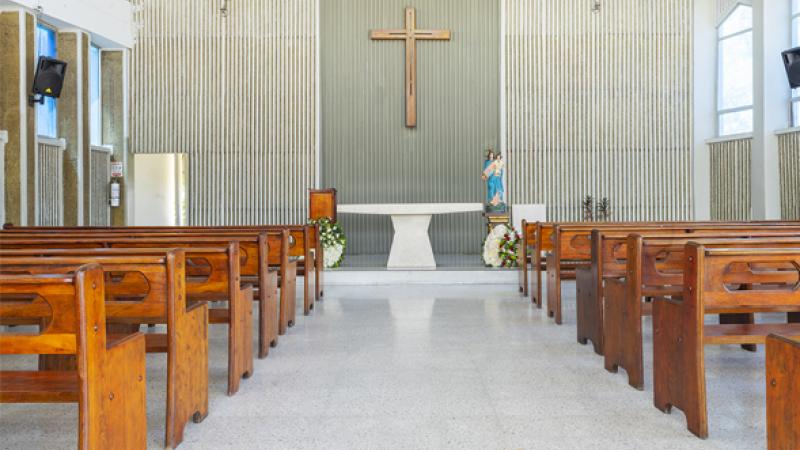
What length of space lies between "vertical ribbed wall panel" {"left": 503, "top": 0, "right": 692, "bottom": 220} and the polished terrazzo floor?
6.94 metres

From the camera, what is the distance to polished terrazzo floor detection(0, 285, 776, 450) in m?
2.76

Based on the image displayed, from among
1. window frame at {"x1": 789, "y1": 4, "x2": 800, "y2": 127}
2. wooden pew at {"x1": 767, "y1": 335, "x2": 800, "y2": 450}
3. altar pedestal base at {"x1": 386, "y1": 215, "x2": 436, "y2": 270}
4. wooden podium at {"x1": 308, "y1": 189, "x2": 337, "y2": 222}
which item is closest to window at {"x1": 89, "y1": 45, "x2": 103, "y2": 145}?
wooden podium at {"x1": 308, "y1": 189, "x2": 337, "y2": 222}

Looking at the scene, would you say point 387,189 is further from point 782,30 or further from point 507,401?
point 507,401

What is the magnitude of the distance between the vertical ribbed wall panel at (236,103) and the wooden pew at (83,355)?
30.5ft

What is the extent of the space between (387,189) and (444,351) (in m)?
7.59

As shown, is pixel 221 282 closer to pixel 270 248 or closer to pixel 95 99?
pixel 270 248

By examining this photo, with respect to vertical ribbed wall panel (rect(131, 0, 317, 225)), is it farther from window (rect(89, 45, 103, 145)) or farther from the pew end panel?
the pew end panel

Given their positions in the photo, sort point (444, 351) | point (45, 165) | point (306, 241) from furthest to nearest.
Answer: point (45, 165) → point (306, 241) → point (444, 351)

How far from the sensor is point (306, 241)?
20.2ft

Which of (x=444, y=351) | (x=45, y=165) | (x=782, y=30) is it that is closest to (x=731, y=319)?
(x=444, y=351)

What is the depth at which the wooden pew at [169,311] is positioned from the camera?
261 centimetres

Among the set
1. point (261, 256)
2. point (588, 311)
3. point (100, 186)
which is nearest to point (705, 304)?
point (588, 311)

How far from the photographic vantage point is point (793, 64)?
28.0 feet

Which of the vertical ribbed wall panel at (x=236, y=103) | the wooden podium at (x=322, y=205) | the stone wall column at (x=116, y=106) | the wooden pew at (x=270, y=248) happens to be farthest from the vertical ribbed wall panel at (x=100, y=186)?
the wooden pew at (x=270, y=248)
